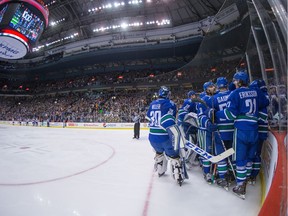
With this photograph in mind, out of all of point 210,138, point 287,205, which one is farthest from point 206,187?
point 287,205

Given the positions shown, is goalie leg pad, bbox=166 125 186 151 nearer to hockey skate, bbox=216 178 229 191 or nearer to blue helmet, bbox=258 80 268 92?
hockey skate, bbox=216 178 229 191

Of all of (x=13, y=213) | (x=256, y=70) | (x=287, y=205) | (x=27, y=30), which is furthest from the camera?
(x=27, y=30)

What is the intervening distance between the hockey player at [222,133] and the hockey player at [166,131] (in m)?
0.55

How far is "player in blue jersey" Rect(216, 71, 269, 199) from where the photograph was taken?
7.66 ft

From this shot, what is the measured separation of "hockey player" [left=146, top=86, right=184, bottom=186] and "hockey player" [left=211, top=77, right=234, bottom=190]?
0.55 m

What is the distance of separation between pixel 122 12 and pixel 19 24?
37.0 ft

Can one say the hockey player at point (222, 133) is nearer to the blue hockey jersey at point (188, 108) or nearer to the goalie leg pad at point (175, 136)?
the goalie leg pad at point (175, 136)

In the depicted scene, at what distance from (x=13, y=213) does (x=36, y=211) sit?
22 cm

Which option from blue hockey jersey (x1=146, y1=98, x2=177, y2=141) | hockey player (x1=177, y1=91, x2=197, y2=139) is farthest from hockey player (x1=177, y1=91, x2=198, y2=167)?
blue hockey jersey (x1=146, y1=98, x2=177, y2=141)

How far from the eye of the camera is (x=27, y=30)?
10.0 m

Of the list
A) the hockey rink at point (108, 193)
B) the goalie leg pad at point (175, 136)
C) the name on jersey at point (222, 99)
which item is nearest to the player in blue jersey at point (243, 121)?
the hockey rink at point (108, 193)

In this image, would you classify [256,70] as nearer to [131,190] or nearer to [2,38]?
[131,190]

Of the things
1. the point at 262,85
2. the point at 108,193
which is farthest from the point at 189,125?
the point at 108,193

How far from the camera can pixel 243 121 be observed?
2.37m
